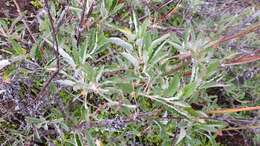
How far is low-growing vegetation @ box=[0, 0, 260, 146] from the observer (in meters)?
1.01

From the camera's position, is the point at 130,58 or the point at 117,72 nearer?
the point at 130,58

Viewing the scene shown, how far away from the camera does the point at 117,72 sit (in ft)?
4.00

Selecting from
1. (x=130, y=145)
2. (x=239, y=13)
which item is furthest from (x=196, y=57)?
(x=239, y=13)

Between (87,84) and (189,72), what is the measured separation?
1.09 feet

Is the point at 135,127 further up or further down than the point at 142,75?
further down

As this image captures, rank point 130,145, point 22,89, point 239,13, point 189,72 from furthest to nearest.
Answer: point 239,13
point 130,145
point 22,89
point 189,72

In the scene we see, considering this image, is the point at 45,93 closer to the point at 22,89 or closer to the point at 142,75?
the point at 22,89

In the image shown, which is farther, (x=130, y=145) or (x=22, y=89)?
(x=130, y=145)

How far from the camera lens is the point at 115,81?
102 centimetres

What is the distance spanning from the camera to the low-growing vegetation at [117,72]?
1011 mm

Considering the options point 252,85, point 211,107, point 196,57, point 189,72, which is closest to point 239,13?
point 252,85

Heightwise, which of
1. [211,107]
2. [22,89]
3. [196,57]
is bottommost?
[211,107]

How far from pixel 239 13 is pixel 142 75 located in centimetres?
72

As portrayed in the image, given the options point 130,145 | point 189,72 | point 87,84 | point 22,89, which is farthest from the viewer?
point 130,145
